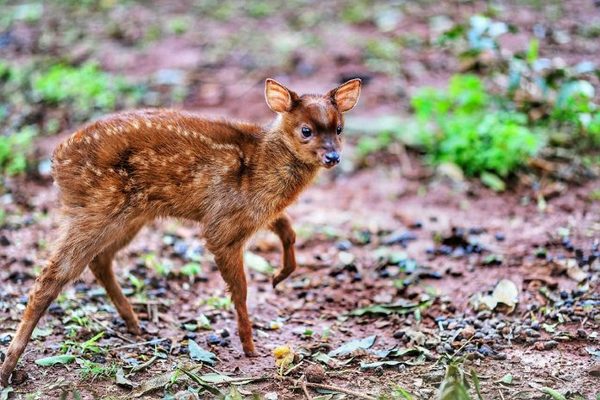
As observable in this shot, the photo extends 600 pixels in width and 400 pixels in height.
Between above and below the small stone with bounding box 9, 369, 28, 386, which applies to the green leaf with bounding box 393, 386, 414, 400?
below

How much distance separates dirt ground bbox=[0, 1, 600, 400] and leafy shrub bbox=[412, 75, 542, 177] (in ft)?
0.78

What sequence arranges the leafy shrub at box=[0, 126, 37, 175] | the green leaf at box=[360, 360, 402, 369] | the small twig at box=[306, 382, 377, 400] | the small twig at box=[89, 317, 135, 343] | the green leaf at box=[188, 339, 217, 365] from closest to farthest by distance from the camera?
the small twig at box=[306, 382, 377, 400], the green leaf at box=[360, 360, 402, 369], the green leaf at box=[188, 339, 217, 365], the small twig at box=[89, 317, 135, 343], the leafy shrub at box=[0, 126, 37, 175]

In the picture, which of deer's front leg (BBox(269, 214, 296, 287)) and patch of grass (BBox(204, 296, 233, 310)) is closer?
deer's front leg (BBox(269, 214, 296, 287))

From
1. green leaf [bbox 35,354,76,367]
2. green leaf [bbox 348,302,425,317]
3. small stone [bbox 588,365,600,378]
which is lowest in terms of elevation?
green leaf [bbox 348,302,425,317]

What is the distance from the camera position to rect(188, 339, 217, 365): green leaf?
5406 millimetres

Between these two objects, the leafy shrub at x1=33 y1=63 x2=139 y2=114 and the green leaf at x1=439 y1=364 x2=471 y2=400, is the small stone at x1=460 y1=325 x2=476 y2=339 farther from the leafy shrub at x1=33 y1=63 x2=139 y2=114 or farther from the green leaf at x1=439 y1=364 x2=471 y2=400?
the leafy shrub at x1=33 y1=63 x2=139 y2=114

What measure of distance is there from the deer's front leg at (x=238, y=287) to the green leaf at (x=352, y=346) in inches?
23.2

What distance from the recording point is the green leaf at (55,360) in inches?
205

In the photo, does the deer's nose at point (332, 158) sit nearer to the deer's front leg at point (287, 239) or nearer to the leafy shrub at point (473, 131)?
the deer's front leg at point (287, 239)

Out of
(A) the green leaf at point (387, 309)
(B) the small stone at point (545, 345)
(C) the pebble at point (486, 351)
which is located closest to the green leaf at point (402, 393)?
(C) the pebble at point (486, 351)

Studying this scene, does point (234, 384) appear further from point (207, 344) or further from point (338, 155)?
point (338, 155)

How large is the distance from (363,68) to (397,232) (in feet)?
13.2

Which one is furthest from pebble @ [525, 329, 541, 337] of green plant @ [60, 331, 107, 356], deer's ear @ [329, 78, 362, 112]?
green plant @ [60, 331, 107, 356]

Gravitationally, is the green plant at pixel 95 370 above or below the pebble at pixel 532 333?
above
